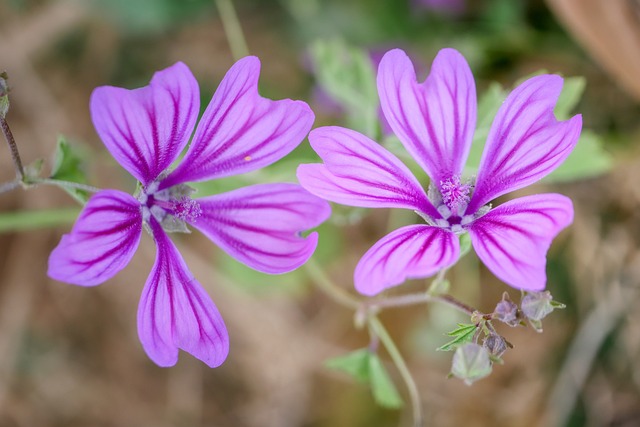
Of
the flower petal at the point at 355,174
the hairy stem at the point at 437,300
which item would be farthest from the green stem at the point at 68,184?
the hairy stem at the point at 437,300

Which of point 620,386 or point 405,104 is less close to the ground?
point 405,104

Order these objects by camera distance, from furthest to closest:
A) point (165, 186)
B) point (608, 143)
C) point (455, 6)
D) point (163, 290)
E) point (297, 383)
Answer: point (297, 383) < point (455, 6) < point (608, 143) < point (165, 186) < point (163, 290)

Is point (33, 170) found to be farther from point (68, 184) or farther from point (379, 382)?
point (379, 382)

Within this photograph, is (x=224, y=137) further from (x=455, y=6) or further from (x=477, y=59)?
(x=455, y=6)

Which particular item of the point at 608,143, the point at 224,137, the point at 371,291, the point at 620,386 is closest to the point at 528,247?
the point at 371,291

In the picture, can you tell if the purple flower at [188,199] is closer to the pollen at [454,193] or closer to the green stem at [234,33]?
the pollen at [454,193]

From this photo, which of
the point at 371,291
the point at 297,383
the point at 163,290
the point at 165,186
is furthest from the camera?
the point at 297,383
